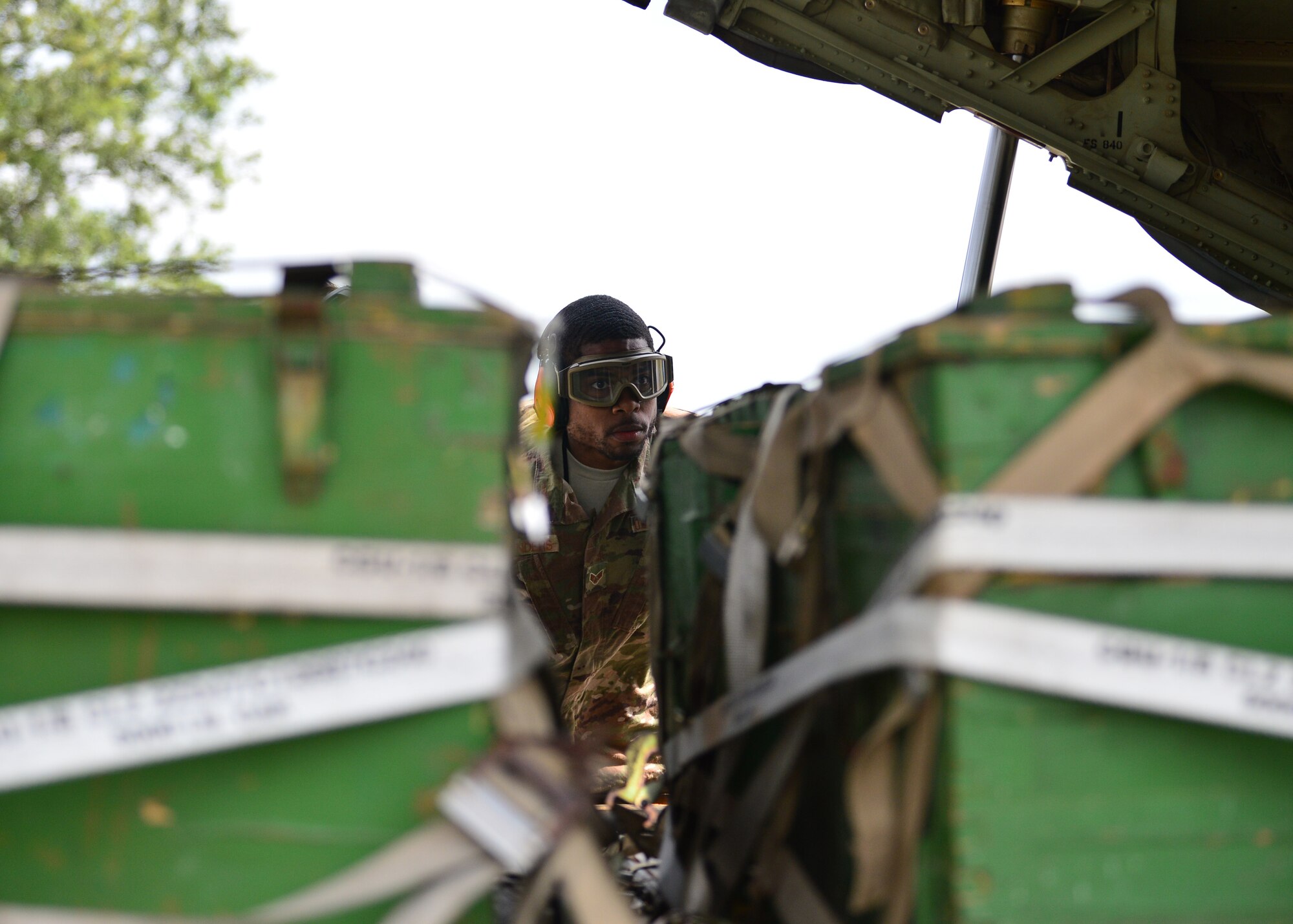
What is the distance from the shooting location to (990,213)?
4.90 meters

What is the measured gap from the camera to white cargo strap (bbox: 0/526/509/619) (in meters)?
1.43

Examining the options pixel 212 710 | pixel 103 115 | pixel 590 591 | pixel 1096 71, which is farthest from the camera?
pixel 103 115

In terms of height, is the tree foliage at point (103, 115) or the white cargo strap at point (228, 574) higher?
the tree foliage at point (103, 115)

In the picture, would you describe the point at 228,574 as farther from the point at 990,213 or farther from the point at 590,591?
the point at 990,213

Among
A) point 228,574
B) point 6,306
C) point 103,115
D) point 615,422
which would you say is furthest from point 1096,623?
point 103,115

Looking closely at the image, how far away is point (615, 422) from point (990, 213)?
1749mm

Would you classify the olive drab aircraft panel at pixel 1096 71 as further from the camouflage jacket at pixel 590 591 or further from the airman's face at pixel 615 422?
the camouflage jacket at pixel 590 591

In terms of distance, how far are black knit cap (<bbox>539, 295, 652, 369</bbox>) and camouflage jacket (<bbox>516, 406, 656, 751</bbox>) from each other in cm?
44

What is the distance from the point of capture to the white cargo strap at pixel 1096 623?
1422mm

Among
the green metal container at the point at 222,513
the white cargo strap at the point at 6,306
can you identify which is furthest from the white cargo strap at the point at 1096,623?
the white cargo strap at the point at 6,306

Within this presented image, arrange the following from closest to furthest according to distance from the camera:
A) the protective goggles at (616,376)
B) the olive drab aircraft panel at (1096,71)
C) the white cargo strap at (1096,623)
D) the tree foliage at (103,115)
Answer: the white cargo strap at (1096,623), the olive drab aircraft panel at (1096,71), the protective goggles at (616,376), the tree foliage at (103,115)

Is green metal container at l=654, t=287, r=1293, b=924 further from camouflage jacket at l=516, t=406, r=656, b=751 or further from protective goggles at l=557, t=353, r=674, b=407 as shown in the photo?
camouflage jacket at l=516, t=406, r=656, b=751

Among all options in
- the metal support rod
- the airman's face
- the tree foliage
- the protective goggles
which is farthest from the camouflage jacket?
the tree foliage

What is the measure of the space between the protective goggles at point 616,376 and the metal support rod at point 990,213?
1389 mm
